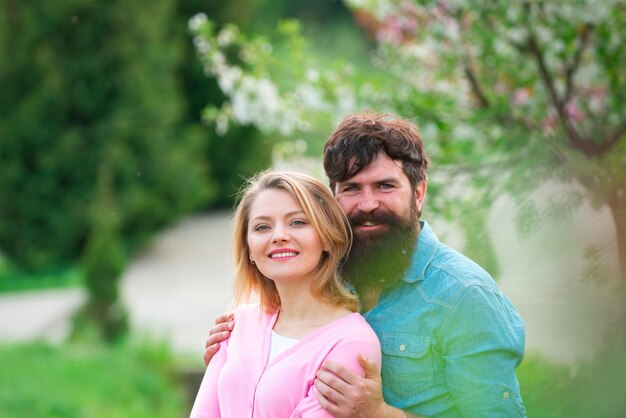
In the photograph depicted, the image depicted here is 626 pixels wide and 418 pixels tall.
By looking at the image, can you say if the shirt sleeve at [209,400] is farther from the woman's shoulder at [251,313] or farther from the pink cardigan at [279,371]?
the woman's shoulder at [251,313]

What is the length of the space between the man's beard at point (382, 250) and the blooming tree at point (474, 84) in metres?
0.94

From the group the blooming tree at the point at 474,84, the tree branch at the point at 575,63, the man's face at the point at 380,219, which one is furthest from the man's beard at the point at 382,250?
the tree branch at the point at 575,63

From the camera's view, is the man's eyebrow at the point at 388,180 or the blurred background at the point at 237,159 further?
the blurred background at the point at 237,159

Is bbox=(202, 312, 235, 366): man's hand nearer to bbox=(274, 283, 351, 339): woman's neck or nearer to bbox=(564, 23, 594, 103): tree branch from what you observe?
bbox=(274, 283, 351, 339): woman's neck

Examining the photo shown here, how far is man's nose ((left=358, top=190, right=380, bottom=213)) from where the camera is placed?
77.6 inches

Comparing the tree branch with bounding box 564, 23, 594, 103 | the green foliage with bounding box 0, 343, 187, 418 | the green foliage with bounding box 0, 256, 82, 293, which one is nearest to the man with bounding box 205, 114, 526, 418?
the tree branch with bounding box 564, 23, 594, 103

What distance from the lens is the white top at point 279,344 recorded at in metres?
1.91

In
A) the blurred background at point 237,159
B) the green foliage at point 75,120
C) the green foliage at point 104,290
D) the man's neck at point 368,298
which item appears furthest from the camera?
the green foliage at point 75,120

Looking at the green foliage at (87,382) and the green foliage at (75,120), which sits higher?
the green foliage at (75,120)

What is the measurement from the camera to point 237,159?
468 inches

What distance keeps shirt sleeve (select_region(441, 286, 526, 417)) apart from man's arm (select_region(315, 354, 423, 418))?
148 mm

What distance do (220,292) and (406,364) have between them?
7375mm

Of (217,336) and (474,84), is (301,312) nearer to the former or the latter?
(217,336)

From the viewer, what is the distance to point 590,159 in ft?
8.33
